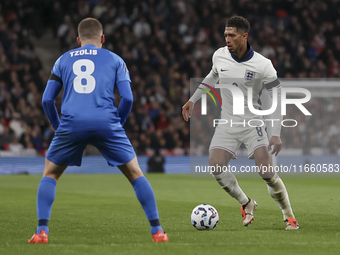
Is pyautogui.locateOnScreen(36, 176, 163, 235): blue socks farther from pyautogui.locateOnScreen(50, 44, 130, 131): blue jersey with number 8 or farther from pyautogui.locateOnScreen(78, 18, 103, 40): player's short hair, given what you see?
pyautogui.locateOnScreen(78, 18, 103, 40): player's short hair

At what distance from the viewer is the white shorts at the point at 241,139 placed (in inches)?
264

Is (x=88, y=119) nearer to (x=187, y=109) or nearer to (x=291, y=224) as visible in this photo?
(x=187, y=109)

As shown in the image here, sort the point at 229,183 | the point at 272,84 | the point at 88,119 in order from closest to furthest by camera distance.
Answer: the point at 88,119 → the point at 272,84 → the point at 229,183

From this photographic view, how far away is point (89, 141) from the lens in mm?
5176

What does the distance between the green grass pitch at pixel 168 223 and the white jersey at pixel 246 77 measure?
52.1 inches

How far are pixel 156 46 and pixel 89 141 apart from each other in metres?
16.9

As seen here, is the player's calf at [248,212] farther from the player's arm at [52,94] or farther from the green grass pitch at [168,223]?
the player's arm at [52,94]

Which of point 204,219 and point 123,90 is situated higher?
point 123,90

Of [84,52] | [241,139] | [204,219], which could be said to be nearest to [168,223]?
[204,219]

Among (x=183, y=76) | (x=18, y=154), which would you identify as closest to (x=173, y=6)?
(x=183, y=76)

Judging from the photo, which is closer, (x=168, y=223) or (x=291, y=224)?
(x=291, y=224)

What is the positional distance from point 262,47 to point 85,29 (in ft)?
58.5

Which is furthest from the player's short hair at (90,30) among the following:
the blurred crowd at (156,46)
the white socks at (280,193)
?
the blurred crowd at (156,46)

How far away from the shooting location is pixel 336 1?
23984mm
